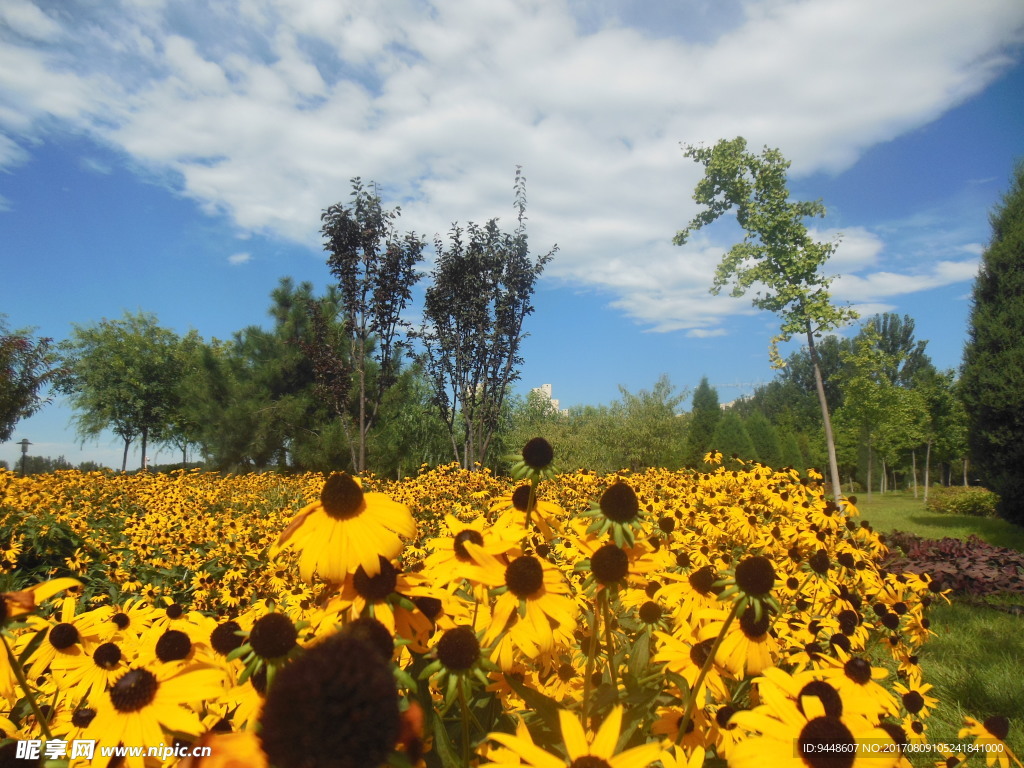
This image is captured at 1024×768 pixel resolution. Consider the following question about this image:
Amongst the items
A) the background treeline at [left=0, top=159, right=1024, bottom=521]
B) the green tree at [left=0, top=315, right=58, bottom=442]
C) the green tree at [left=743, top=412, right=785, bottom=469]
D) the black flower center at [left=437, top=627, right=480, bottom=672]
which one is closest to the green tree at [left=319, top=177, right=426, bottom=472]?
the background treeline at [left=0, top=159, right=1024, bottom=521]

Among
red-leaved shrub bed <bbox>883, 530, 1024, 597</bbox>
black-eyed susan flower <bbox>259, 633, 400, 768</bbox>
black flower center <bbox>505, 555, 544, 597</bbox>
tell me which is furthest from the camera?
red-leaved shrub bed <bbox>883, 530, 1024, 597</bbox>

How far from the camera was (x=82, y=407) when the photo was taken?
93.6 ft

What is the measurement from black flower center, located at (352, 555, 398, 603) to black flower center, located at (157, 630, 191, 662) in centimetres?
41

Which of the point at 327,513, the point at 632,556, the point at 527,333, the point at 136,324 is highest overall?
the point at 136,324

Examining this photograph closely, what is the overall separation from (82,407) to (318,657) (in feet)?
115

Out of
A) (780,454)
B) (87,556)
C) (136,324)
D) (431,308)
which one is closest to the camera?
(87,556)

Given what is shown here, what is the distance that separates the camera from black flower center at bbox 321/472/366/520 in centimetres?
107

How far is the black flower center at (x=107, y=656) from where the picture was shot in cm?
125

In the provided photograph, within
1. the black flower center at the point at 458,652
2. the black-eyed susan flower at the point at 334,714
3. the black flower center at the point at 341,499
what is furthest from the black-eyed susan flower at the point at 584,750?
the black flower center at the point at 341,499

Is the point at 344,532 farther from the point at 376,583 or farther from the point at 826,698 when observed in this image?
the point at 826,698

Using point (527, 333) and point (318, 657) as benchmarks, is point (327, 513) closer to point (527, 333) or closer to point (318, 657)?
point (318, 657)

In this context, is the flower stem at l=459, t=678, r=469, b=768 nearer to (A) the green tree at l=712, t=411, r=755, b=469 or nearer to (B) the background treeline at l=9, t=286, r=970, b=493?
(B) the background treeline at l=9, t=286, r=970, b=493

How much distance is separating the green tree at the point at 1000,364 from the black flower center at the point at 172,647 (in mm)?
13180

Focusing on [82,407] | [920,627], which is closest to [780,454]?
[920,627]
